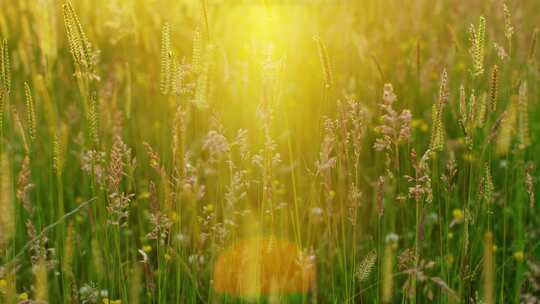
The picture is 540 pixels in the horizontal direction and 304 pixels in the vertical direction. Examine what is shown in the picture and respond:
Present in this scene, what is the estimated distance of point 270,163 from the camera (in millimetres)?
1680

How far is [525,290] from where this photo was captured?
7.41ft

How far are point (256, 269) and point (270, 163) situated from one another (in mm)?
266

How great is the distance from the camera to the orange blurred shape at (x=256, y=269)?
5.73ft

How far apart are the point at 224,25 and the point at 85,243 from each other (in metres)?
1.63

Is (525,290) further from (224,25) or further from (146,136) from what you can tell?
(224,25)

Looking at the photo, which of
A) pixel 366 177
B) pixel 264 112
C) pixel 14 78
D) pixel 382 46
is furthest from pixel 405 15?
pixel 264 112

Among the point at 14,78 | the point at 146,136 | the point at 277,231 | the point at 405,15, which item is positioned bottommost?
the point at 277,231

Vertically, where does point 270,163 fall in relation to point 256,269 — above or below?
above

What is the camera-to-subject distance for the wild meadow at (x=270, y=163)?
170 cm

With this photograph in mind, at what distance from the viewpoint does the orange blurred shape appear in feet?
5.73

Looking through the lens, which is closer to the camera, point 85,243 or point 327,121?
point 327,121

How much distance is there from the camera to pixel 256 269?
68.5 inches

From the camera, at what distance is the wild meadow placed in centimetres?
170

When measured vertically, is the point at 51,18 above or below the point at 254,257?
above
